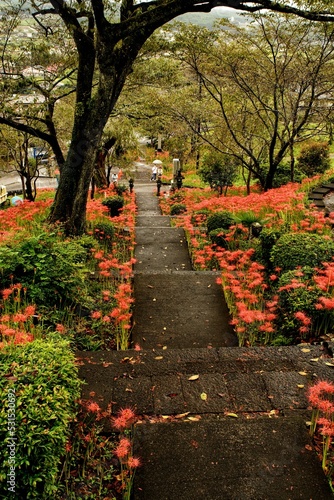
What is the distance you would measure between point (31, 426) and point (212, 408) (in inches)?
71.2

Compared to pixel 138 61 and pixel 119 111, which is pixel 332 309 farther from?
pixel 119 111

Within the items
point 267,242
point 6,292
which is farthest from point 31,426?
point 267,242

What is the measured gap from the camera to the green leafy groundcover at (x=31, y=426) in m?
2.32

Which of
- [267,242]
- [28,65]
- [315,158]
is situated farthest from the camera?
[315,158]

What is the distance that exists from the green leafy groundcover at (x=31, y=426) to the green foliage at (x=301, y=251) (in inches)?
178

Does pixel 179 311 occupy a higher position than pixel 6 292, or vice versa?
pixel 6 292

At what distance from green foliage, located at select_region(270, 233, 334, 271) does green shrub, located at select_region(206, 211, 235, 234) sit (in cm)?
302

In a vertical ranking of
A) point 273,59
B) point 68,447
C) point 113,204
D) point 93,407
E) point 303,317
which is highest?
point 273,59

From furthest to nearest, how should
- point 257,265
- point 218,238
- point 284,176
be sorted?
1. point 284,176
2. point 218,238
3. point 257,265

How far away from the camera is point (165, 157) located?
34.8 meters

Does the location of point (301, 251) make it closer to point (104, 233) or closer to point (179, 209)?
point (104, 233)

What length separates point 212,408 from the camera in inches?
143

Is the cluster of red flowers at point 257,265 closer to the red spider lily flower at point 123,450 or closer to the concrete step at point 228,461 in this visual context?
the concrete step at point 228,461

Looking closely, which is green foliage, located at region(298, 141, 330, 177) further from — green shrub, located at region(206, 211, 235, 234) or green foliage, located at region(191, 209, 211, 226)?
green shrub, located at region(206, 211, 235, 234)
